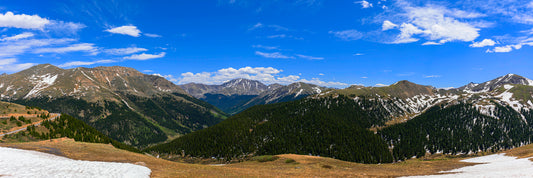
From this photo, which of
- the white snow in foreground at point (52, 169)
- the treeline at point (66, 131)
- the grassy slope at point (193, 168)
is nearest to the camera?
the white snow in foreground at point (52, 169)

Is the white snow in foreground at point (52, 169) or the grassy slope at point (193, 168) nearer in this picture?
Result: the white snow in foreground at point (52, 169)

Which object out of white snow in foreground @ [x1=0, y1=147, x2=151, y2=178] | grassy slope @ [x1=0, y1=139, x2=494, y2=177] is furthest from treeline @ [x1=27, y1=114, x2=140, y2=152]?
white snow in foreground @ [x1=0, y1=147, x2=151, y2=178]

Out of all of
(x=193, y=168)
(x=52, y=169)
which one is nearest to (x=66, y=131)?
(x=193, y=168)

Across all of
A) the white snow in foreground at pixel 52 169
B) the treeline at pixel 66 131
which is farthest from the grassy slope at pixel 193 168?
the treeline at pixel 66 131

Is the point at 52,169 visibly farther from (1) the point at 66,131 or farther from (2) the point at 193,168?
(1) the point at 66,131

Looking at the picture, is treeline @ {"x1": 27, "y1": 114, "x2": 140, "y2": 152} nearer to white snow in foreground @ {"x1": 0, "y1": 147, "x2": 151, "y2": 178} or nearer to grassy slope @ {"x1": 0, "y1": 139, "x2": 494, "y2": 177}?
grassy slope @ {"x1": 0, "y1": 139, "x2": 494, "y2": 177}

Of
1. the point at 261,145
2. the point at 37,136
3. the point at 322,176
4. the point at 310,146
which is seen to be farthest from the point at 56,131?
the point at 310,146

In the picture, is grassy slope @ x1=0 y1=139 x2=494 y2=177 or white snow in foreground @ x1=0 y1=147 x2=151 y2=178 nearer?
white snow in foreground @ x1=0 y1=147 x2=151 y2=178

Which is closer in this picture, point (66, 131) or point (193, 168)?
point (193, 168)

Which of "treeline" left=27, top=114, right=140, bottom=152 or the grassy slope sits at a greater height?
"treeline" left=27, top=114, right=140, bottom=152

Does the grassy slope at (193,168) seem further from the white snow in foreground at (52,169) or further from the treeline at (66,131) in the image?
the treeline at (66,131)

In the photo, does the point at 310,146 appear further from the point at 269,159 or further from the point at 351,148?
the point at 269,159

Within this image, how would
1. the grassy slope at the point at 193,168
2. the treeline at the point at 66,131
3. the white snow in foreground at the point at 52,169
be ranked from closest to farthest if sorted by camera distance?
the white snow in foreground at the point at 52,169 → the grassy slope at the point at 193,168 → the treeline at the point at 66,131

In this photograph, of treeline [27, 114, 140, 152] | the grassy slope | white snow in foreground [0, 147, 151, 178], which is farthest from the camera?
treeline [27, 114, 140, 152]
